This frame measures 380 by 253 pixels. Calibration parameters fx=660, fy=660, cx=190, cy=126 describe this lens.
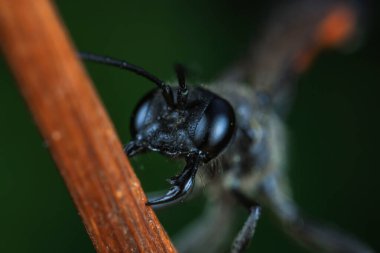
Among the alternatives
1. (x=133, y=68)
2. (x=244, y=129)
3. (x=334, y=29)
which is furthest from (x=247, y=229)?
(x=334, y=29)

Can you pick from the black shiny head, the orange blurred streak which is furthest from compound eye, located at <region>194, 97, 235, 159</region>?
the orange blurred streak

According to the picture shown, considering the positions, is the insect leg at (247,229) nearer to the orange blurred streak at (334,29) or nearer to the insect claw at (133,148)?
the insect claw at (133,148)

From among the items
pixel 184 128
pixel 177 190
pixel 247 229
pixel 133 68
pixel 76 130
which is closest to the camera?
pixel 76 130

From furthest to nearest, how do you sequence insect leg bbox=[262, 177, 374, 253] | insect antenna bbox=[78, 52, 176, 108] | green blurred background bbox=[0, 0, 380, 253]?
green blurred background bbox=[0, 0, 380, 253]
insect leg bbox=[262, 177, 374, 253]
insect antenna bbox=[78, 52, 176, 108]

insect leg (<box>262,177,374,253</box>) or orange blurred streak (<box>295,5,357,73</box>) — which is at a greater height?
orange blurred streak (<box>295,5,357,73</box>)

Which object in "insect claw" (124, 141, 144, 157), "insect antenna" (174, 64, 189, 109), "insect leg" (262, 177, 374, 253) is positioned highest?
"insect antenna" (174, 64, 189, 109)

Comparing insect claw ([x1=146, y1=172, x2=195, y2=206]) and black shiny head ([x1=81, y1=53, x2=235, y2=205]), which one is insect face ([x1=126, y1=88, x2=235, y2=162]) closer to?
black shiny head ([x1=81, y1=53, x2=235, y2=205])

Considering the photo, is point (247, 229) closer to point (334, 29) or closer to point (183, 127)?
point (183, 127)
